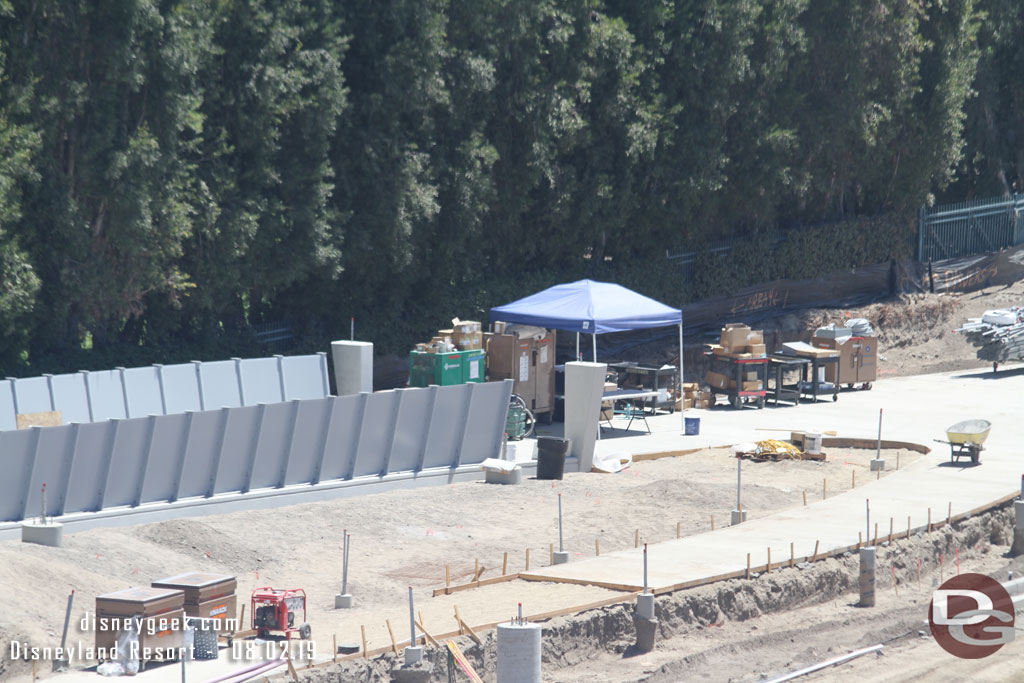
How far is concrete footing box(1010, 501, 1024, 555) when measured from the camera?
71.1ft

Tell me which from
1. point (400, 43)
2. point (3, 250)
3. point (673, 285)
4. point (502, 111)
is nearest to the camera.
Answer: point (3, 250)

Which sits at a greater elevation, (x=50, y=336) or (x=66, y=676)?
(x=50, y=336)

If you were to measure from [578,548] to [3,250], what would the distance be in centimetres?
1130

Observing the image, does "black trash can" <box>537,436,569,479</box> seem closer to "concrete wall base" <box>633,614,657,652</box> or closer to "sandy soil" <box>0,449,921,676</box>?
"sandy soil" <box>0,449,921,676</box>

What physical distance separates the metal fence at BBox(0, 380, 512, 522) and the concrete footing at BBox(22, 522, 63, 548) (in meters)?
0.68

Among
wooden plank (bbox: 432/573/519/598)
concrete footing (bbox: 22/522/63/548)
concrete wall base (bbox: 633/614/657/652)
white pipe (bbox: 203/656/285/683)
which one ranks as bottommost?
concrete wall base (bbox: 633/614/657/652)

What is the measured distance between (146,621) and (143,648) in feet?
0.91

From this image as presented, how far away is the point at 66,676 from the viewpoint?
13.8m

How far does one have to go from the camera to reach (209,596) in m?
15.0

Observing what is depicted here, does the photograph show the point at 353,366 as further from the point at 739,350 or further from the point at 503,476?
the point at 739,350

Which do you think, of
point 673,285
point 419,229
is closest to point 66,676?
point 419,229

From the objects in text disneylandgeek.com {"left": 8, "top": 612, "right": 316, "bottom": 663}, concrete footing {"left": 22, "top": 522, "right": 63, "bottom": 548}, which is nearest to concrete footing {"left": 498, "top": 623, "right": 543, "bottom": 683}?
text disneylandgeek.com {"left": 8, "top": 612, "right": 316, "bottom": 663}

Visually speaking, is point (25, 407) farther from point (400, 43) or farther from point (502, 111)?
point (502, 111)

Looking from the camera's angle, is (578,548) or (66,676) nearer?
(66,676)
